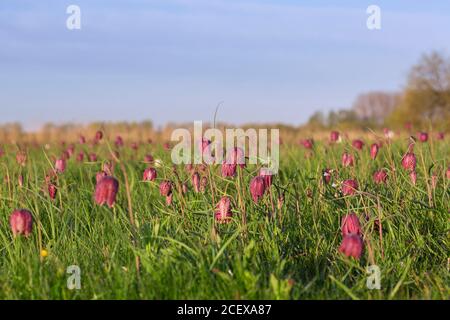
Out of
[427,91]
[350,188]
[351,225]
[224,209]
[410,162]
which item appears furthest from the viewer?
[427,91]

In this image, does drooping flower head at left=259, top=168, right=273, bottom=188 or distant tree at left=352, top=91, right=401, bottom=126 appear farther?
distant tree at left=352, top=91, right=401, bottom=126

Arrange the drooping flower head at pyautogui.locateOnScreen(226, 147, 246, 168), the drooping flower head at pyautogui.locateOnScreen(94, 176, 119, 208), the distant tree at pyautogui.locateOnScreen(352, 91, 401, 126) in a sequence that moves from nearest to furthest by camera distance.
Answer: the drooping flower head at pyautogui.locateOnScreen(94, 176, 119, 208) → the drooping flower head at pyautogui.locateOnScreen(226, 147, 246, 168) → the distant tree at pyautogui.locateOnScreen(352, 91, 401, 126)

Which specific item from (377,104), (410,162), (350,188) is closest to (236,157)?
(350,188)

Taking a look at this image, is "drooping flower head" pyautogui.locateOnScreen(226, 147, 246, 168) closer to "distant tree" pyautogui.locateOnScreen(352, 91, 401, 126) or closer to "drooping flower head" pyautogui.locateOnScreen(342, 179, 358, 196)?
"drooping flower head" pyautogui.locateOnScreen(342, 179, 358, 196)

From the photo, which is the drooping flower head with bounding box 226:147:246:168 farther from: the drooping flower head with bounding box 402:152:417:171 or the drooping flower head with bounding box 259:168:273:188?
the drooping flower head with bounding box 402:152:417:171

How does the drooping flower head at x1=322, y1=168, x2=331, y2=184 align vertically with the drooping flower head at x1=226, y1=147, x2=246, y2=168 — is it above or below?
below

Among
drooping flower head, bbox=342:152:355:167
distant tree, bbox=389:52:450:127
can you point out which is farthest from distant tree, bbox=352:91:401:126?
drooping flower head, bbox=342:152:355:167

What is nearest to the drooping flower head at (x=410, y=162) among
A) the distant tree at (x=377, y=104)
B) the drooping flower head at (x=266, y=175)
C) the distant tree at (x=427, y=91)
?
the drooping flower head at (x=266, y=175)

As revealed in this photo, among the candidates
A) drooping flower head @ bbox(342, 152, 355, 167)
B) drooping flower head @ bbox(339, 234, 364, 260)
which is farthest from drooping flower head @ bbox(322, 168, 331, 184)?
drooping flower head @ bbox(339, 234, 364, 260)

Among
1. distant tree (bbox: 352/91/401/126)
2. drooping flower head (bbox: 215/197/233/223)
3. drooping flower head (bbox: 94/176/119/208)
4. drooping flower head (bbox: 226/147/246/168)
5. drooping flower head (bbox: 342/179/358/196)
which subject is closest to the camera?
drooping flower head (bbox: 94/176/119/208)

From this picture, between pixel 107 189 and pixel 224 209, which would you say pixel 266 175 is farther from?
pixel 107 189

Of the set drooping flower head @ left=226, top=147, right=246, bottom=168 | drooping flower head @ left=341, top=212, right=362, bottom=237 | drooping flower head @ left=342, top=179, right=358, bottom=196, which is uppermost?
drooping flower head @ left=226, top=147, right=246, bottom=168
